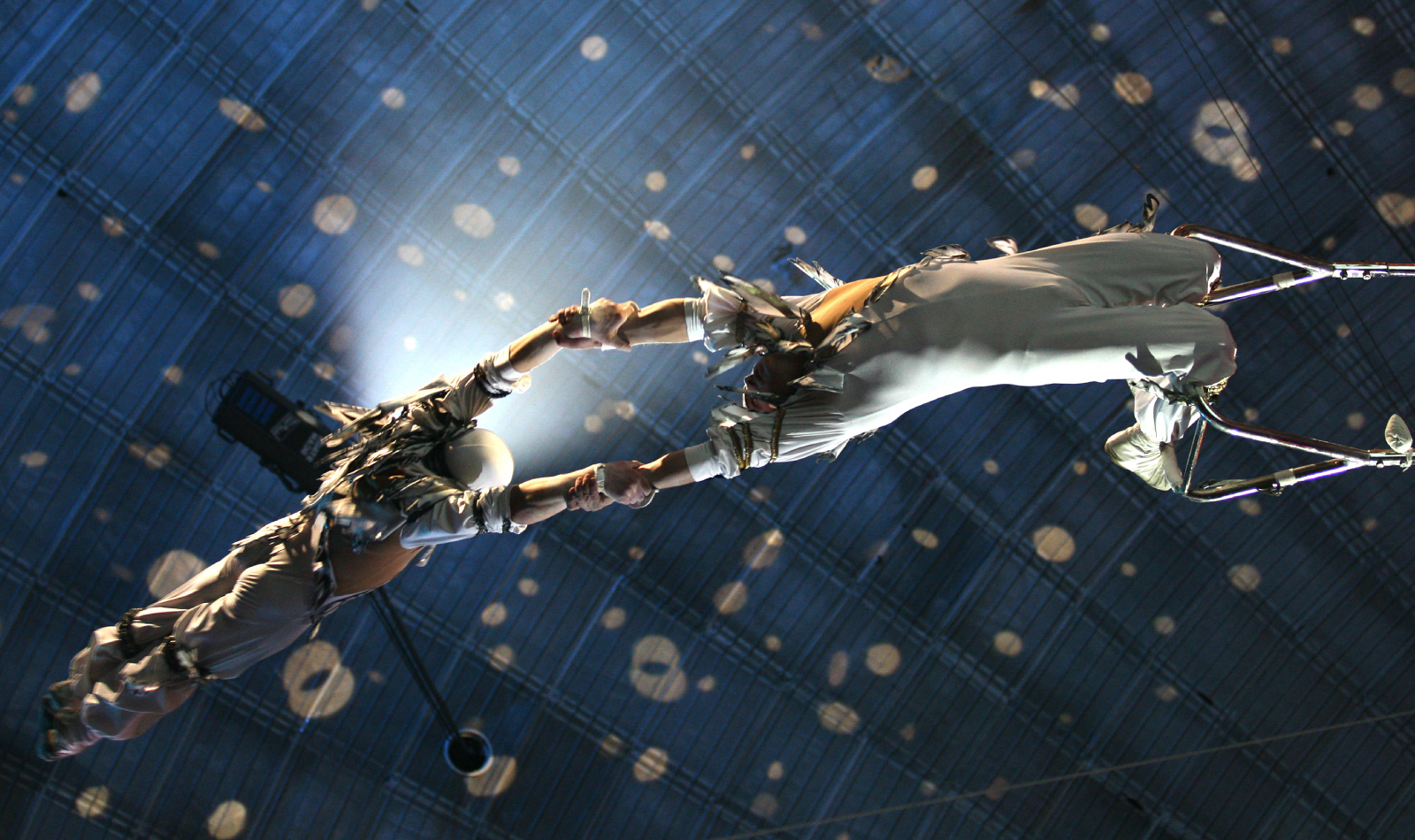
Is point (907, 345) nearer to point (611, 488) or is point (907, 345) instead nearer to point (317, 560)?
point (611, 488)

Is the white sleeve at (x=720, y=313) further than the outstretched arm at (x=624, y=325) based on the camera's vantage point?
No

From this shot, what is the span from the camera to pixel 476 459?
6211 mm

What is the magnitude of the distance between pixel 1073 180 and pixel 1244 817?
7.55m

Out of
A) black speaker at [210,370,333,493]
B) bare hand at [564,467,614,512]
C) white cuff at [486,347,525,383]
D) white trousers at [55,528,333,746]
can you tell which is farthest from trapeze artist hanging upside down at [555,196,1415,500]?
black speaker at [210,370,333,493]

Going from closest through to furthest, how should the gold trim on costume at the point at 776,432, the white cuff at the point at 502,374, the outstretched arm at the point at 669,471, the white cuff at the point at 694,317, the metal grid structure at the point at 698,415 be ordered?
1. the gold trim on costume at the point at 776,432
2. the outstretched arm at the point at 669,471
3. the white cuff at the point at 694,317
4. the white cuff at the point at 502,374
5. the metal grid structure at the point at 698,415

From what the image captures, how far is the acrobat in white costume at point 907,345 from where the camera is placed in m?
5.45

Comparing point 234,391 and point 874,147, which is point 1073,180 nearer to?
point 874,147

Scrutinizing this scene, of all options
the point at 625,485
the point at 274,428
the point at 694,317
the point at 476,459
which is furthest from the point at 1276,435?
the point at 274,428

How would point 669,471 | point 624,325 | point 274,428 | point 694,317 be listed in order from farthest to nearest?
point 274,428 < point 624,325 < point 694,317 < point 669,471

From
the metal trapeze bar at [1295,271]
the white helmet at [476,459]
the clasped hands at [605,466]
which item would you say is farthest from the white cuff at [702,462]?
the metal trapeze bar at [1295,271]

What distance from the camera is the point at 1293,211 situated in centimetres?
1055

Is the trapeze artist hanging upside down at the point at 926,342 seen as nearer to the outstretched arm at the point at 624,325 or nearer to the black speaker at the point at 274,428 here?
the outstretched arm at the point at 624,325

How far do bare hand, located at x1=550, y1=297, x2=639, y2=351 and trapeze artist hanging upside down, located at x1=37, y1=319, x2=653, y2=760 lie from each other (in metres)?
0.05

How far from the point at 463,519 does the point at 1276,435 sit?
4.82 metres
